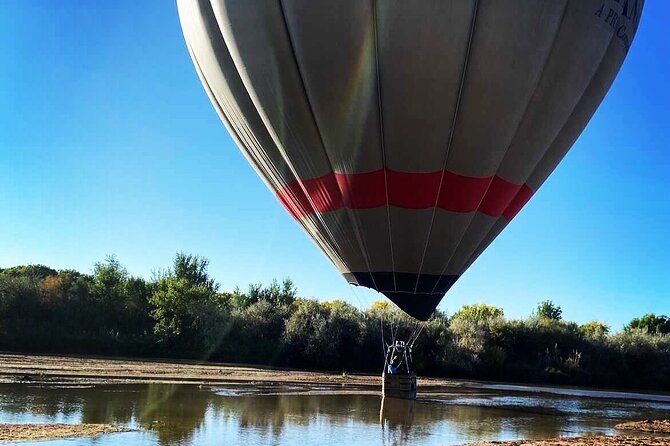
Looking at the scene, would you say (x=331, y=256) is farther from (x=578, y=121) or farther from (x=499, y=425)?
(x=499, y=425)

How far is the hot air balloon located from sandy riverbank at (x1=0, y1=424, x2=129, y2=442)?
5099mm

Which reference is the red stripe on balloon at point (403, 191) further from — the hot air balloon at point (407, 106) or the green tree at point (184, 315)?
the green tree at point (184, 315)

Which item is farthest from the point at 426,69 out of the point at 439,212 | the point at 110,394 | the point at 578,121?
the point at 110,394

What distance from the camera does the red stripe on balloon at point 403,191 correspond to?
422 inches

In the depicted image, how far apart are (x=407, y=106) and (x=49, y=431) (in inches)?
309

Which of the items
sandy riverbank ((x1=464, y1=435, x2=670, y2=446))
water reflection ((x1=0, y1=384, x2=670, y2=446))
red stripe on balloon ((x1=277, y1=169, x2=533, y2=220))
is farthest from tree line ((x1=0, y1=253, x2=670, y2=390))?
red stripe on balloon ((x1=277, y1=169, x2=533, y2=220))

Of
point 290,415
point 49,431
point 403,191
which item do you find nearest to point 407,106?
point 403,191

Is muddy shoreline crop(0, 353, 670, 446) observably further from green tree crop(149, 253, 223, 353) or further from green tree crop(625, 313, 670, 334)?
green tree crop(625, 313, 670, 334)

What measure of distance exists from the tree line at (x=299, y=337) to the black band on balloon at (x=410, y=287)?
21.8 metres

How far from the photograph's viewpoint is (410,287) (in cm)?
1158

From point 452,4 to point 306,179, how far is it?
12.4 ft

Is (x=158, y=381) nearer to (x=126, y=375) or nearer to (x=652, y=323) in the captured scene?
(x=126, y=375)

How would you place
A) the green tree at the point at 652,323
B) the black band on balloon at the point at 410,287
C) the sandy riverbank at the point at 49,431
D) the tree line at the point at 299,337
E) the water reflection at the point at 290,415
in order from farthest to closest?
1. the green tree at the point at 652,323
2. the tree line at the point at 299,337
3. the water reflection at the point at 290,415
4. the black band on balloon at the point at 410,287
5. the sandy riverbank at the point at 49,431

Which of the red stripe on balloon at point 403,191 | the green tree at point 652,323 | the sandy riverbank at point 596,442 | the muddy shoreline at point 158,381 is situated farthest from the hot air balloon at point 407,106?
the green tree at point 652,323
